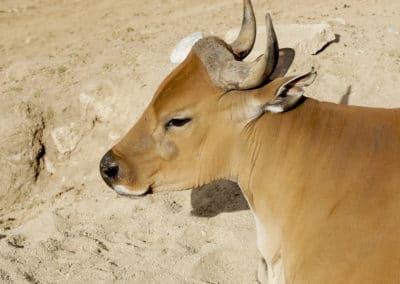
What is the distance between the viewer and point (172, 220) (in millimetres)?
7270

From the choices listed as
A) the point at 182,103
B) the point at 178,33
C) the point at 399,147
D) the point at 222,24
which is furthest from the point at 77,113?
the point at 399,147

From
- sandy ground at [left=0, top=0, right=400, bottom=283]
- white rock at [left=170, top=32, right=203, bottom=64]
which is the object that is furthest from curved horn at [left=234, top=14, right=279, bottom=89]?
white rock at [left=170, top=32, right=203, bottom=64]

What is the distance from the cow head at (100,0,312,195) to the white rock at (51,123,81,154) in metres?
3.94

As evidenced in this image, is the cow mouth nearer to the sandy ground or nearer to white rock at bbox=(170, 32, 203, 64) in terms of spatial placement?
the sandy ground

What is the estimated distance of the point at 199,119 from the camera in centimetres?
498

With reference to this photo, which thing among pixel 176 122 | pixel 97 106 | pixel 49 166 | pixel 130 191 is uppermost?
pixel 176 122

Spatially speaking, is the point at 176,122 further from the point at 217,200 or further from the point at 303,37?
the point at 303,37

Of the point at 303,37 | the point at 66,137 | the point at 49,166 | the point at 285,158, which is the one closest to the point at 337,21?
the point at 303,37

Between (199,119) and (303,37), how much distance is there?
13.2 ft

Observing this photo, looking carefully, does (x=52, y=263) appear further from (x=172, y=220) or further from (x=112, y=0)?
(x=112, y=0)

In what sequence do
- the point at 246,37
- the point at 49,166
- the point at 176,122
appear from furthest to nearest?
the point at 49,166, the point at 246,37, the point at 176,122

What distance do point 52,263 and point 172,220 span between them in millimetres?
1168

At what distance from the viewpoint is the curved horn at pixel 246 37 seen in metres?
5.45

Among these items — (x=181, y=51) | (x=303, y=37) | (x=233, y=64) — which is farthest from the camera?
(x=181, y=51)
